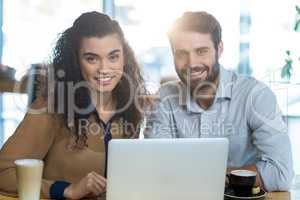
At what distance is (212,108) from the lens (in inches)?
92.1

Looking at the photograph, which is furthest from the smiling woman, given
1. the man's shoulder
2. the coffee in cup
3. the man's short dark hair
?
the coffee in cup

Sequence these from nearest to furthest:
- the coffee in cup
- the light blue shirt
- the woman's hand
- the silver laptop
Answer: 1. the silver laptop
2. the coffee in cup
3. the woman's hand
4. the light blue shirt

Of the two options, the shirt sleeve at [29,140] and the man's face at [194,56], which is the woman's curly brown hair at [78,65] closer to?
the shirt sleeve at [29,140]

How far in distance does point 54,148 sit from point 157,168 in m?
0.73

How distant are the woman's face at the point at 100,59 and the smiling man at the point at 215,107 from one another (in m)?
0.25

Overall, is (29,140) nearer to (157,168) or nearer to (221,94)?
(157,168)

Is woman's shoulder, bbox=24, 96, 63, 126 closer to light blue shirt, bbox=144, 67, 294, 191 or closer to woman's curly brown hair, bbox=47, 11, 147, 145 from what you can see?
woman's curly brown hair, bbox=47, 11, 147, 145

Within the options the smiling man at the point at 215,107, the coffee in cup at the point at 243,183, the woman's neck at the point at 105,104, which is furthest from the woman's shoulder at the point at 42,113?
the coffee in cup at the point at 243,183

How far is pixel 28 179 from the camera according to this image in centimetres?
182

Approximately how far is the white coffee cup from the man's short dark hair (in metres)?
0.90

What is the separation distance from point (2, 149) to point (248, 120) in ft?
3.89

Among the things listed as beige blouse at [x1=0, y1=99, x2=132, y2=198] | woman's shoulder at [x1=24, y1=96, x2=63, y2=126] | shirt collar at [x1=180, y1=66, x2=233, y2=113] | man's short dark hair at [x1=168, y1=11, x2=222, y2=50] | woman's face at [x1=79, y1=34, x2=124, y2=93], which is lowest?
beige blouse at [x1=0, y1=99, x2=132, y2=198]

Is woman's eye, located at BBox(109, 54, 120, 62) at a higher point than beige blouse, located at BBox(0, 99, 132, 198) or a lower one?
higher

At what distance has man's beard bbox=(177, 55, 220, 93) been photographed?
7.53 feet
